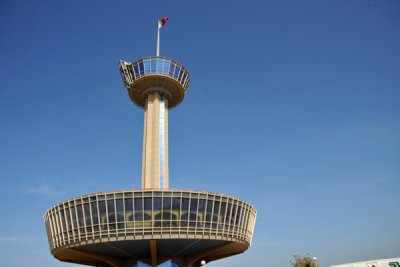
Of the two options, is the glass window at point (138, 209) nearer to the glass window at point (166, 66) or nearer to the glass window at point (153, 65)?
the glass window at point (153, 65)

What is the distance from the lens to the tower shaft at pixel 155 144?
5456 centimetres

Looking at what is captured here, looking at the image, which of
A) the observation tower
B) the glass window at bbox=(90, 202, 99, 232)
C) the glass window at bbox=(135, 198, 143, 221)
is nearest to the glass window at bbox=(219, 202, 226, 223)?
the observation tower

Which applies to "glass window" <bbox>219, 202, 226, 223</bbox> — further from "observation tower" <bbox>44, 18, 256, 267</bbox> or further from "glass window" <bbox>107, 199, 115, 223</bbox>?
"glass window" <bbox>107, 199, 115, 223</bbox>

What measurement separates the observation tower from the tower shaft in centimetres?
17

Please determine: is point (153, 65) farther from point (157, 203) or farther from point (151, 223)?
point (151, 223)

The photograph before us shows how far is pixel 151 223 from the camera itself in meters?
41.3

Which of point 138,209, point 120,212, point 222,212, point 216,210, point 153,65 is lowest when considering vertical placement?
point 120,212

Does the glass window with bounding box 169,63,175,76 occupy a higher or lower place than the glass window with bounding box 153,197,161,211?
higher

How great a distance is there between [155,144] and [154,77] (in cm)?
1260

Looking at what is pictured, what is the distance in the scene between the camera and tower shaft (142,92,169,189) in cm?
5456

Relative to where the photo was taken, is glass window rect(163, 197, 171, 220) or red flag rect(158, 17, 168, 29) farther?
red flag rect(158, 17, 168, 29)

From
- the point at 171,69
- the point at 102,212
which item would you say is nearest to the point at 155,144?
the point at 171,69

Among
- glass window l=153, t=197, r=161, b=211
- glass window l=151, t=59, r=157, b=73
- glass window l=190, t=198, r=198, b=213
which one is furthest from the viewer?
glass window l=151, t=59, r=157, b=73

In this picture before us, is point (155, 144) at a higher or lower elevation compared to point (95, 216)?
higher
